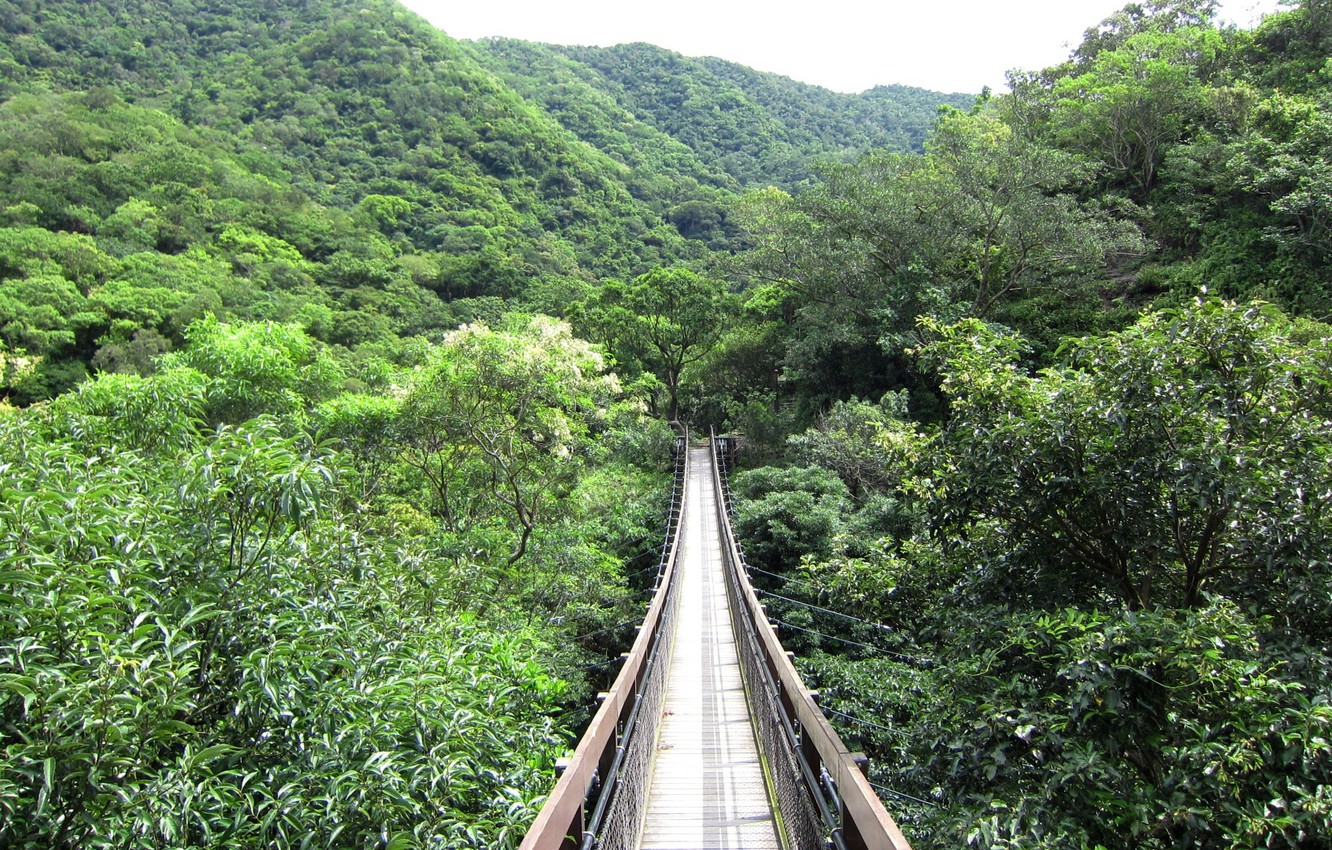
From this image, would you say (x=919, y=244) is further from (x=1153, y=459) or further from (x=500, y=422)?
(x=1153, y=459)

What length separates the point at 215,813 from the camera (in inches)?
92.7

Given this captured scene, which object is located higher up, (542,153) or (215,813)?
(542,153)

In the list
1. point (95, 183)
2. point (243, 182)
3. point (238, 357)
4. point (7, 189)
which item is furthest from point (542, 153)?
point (238, 357)

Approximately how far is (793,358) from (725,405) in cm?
466

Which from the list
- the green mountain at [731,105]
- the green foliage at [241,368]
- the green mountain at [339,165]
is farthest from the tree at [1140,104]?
the green mountain at [731,105]

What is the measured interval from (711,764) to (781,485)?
10.0 meters

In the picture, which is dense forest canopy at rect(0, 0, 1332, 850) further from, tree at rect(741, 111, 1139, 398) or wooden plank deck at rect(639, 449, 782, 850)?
wooden plank deck at rect(639, 449, 782, 850)

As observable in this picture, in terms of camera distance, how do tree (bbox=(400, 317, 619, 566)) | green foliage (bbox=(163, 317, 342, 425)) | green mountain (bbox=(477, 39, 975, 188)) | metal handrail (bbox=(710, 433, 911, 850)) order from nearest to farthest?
metal handrail (bbox=(710, 433, 911, 850)) → green foliage (bbox=(163, 317, 342, 425)) → tree (bbox=(400, 317, 619, 566)) → green mountain (bbox=(477, 39, 975, 188))

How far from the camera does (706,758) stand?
4.15 metres

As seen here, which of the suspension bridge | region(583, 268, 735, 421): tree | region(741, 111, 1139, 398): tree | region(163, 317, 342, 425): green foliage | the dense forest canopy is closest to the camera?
the suspension bridge

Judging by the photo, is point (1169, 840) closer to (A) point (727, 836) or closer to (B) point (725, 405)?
(A) point (727, 836)

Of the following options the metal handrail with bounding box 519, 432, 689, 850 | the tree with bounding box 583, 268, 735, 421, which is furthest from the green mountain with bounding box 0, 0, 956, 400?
the metal handrail with bounding box 519, 432, 689, 850

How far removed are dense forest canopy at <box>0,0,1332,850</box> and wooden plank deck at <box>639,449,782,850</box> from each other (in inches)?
27.3

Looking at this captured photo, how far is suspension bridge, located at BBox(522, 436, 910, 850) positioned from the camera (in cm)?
199
